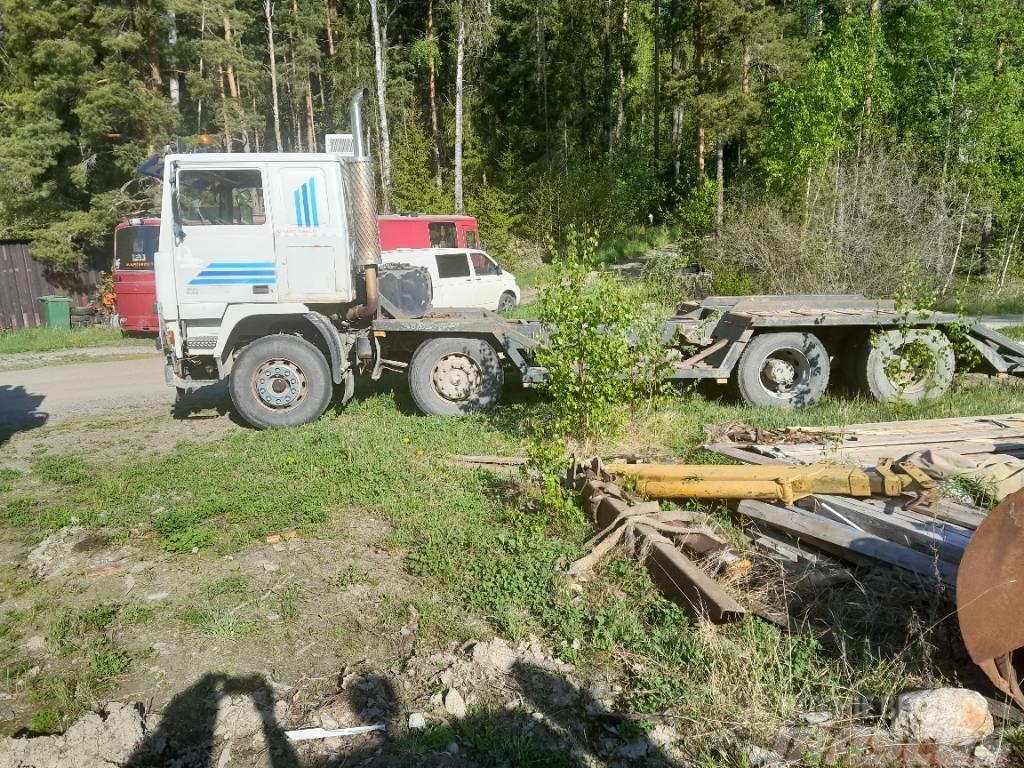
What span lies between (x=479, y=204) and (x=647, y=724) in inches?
1160

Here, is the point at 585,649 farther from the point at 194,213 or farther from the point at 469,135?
the point at 469,135

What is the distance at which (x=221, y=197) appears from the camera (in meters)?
8.12

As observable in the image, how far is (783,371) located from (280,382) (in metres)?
5.76

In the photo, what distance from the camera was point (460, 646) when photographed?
396 centimetres

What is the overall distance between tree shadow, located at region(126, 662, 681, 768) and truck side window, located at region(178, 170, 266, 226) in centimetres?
578

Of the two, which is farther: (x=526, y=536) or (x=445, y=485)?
(x=445, y=485)

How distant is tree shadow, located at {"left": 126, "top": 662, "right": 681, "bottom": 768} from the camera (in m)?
3.16

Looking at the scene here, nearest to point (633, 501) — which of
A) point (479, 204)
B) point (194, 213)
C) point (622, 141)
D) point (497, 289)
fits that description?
point (194, 213)

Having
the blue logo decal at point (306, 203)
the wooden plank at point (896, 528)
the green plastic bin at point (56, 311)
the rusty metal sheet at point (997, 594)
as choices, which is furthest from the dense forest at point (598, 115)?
the rusty metal sheet at point (997, 594)

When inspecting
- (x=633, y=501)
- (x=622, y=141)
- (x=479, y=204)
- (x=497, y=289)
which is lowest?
(x=633, y=501)

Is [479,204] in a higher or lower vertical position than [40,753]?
higher

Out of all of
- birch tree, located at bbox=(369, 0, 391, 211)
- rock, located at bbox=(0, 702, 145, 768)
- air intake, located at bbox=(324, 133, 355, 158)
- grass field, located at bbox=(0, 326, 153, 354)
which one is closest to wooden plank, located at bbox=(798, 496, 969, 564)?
rock, located at bbox=(0, 702, 145, 768)

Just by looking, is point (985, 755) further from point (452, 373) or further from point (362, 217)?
point (362, 217)

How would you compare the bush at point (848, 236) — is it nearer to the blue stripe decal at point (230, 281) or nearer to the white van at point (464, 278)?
the white van at point (464, 278)
